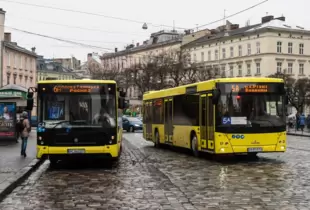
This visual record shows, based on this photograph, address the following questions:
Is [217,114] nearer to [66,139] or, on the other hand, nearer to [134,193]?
[66,139]

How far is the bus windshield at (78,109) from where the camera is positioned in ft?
52.7

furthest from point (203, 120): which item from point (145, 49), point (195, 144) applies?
point (145, 49)

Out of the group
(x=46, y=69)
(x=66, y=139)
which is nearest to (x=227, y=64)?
(x=46, y=69)

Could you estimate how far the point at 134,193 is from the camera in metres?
11.3

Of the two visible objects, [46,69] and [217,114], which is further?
[46,69]

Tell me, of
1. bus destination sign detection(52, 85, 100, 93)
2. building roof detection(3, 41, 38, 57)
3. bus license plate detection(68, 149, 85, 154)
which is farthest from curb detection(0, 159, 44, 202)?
building roof detection(3, 41, 38, 57)

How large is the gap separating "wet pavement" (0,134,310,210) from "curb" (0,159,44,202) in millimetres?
178

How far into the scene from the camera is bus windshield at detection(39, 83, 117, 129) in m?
16.1

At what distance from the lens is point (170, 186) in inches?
478

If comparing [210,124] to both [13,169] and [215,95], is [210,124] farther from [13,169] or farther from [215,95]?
[13,169]

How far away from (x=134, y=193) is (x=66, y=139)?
526 centimetres

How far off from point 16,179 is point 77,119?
143 inches

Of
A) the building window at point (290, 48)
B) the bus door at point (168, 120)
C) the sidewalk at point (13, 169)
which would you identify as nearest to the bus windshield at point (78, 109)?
the sidewalk at point (13, 169)

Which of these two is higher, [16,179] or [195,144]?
[195,144]
